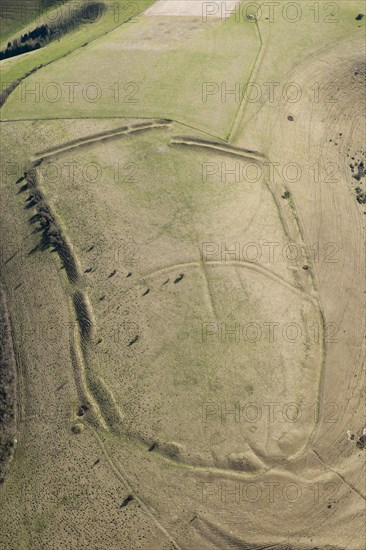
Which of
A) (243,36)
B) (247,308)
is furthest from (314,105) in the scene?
(247,308)

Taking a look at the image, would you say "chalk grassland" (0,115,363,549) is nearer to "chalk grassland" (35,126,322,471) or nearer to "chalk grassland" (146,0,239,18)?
"chalk grassland" (35,126,322,471)

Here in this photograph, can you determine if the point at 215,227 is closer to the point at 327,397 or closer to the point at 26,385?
the point at 327,397

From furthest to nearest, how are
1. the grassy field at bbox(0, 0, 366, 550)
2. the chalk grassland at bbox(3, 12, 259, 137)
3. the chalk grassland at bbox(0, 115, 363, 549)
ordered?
the chalk grassland at bbox(3, 12, 259, 137) < the grassy field at bbox(0, 0, 366, 550) < the chalk grassland at bbox(0, 115, 363, 549)

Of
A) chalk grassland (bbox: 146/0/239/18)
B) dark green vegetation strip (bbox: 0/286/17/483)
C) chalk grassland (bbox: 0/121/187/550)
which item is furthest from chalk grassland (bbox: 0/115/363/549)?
chalk grassland (bbox: 146/0/239/18)

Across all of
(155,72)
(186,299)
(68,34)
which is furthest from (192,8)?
(186,299)

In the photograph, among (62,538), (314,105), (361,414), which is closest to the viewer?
(62,538)
